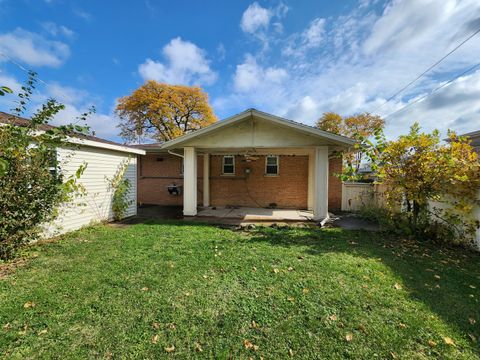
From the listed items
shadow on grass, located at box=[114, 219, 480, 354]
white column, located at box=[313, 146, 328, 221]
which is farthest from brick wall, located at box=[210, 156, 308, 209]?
shadow on grass, located at box=[114, 219, 480, 354]

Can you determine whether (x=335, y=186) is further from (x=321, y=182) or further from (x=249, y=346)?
(x=249, y=346)

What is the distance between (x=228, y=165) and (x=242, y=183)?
1.23 metres

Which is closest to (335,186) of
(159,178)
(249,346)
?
(159,178)

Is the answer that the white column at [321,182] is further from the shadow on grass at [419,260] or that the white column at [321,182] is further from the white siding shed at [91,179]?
the white siding shed at [91,179]

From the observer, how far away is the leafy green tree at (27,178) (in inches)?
154

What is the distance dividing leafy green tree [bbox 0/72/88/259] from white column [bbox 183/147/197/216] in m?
3.74

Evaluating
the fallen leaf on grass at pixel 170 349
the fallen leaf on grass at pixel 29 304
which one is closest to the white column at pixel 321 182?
the fallen leaf on grass at pixel 170 349

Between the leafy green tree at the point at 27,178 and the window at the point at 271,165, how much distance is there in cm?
788

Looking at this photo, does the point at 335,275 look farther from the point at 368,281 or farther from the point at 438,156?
the point at 438,156

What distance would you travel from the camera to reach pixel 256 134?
750cm

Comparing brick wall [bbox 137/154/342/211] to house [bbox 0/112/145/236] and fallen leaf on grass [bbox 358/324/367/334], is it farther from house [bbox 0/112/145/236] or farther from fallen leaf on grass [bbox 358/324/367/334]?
fallen leaf on grass [bbox 358/324/367/334]

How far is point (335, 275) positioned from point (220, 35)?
38.6 ft

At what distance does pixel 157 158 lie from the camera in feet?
38.5

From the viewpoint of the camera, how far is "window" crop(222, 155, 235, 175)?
11.2 metres
